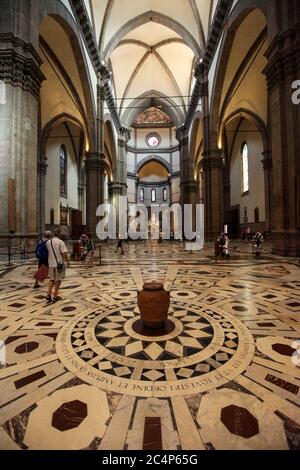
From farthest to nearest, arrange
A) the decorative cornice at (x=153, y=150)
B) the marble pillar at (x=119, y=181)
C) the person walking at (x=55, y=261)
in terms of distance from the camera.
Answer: the decorative cornice at (x=153, y=150), the marble pillar at (x=119, y=181), the person walking at (x=55, y=261)

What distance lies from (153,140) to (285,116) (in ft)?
102

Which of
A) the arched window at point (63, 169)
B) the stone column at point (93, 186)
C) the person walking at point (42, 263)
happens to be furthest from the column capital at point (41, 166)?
the person walking at point (42, 263)

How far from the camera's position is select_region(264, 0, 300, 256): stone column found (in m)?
8.38

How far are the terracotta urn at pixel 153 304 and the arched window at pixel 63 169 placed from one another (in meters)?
23.4

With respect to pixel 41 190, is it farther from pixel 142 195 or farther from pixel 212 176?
pixel 142 195

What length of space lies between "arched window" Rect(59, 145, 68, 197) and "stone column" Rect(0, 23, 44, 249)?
50.7 feet

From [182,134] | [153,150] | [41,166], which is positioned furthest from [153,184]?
[41,166]

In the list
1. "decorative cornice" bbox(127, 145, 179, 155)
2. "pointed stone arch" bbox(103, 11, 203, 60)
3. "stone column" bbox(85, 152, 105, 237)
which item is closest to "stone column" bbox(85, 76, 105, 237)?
"stone column" bbox(85, 152, 105, 237)

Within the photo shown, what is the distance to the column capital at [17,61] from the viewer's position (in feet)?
27.7

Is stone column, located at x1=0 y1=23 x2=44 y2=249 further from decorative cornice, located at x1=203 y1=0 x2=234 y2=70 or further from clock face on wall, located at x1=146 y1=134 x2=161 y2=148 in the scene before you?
clock face on wall, located at x1=146 y1=134 x2=161 y2=148

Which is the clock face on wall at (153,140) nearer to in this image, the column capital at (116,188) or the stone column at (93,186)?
the column capital at (116,188)

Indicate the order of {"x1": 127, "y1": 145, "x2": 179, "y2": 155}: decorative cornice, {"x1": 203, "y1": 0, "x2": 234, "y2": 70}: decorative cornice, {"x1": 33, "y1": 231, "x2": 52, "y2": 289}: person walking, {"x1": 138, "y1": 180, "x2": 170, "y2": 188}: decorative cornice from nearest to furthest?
{"x1": 33, "y1": 231, "x2": 52, "y2": 289}: person walking → {"x1": 203, "y1": 0, "x2": 234, "y2": 70}: decorative cornice → {"x1": 127, "y1": 145, "x2": 179, "y2": 155}: decorative cornice → {"x1": 138, "y1": 180, "x2": 170, "y2": 188}: decorative cornice

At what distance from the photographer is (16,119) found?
8602 mm
